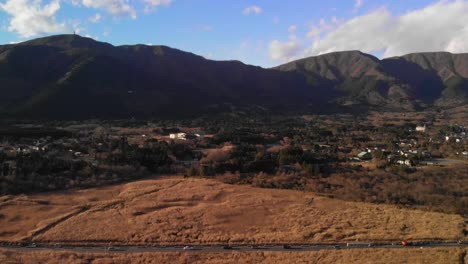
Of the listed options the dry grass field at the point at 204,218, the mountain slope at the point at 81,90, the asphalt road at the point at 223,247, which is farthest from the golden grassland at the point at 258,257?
the mountain slope at the point at 81,90

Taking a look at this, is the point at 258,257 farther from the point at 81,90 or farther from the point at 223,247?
the point at 81,90

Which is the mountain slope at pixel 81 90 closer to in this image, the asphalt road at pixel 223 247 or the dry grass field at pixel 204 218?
A: the dry grass field at pixel 204 218

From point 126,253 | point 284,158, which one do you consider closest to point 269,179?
point 284,158

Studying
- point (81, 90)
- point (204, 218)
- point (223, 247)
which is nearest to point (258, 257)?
point (223, 247)

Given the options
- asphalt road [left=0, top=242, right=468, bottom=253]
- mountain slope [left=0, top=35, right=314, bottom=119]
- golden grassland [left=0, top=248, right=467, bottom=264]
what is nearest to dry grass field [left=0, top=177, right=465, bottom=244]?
asphalt road [left=0, top=242, right=468, bottom=253]

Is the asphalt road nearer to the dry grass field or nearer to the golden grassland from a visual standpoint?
the golden grassland
